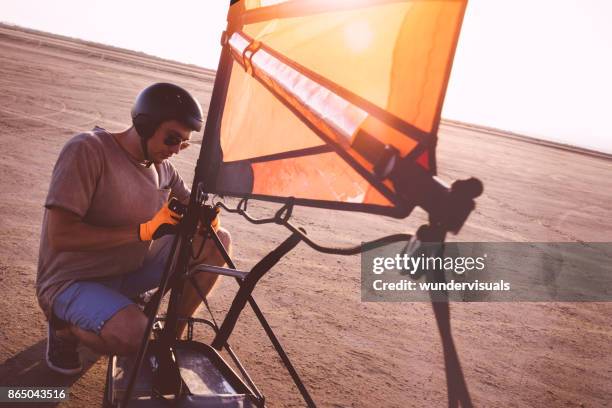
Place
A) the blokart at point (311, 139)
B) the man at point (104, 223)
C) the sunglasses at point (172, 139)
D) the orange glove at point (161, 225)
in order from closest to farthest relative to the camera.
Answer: the blokart at point (311, 139) → the orange glove at point (161, 225) → the man at point (104, 223) → the sunglasses at point (172, 139)

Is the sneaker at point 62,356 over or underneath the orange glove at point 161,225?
underneath

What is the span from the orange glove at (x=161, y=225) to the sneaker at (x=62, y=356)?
0.95 meters

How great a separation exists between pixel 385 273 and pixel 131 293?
3160 millimetres

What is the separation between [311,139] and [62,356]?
196 cm

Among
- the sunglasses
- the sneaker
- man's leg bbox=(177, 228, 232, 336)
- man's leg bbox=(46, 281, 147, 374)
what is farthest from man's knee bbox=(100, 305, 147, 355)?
the sunglasses

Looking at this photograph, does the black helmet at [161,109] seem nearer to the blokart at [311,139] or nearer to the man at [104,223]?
the man at [104,223]

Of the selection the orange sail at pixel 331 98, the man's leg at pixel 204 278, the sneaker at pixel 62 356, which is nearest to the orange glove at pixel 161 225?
the orange sail at pixel 331 98

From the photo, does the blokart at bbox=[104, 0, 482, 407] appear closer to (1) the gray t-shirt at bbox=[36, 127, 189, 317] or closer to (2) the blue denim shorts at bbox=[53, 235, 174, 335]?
(2) the blue denim shorts at bbox=[53, 235, 174, 335]

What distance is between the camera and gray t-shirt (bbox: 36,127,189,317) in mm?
2016

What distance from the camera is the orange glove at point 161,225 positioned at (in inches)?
75.1

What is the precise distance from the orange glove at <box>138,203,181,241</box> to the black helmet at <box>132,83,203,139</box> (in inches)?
18.3

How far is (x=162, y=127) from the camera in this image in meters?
2.13

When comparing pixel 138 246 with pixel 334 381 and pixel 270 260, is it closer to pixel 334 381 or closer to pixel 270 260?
pixel 270 260

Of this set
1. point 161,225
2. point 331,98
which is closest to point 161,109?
point 161,225
